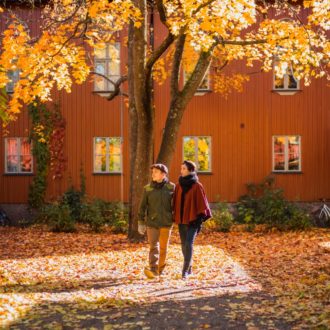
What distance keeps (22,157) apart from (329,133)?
39.9 feet

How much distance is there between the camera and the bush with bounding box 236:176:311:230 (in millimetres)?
21141

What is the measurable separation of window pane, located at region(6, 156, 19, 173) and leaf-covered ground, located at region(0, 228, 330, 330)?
7638 millimetres

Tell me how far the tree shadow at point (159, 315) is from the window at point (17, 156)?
16.9 metres

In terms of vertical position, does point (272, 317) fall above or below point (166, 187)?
below

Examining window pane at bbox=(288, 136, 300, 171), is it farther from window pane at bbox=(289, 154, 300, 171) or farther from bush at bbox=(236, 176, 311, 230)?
→ bush at bbox=(236, 176, 311, 230)

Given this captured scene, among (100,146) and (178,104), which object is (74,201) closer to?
(100,146)

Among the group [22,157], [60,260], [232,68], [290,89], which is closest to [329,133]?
[290,89]

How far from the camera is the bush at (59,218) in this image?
66.1 feet

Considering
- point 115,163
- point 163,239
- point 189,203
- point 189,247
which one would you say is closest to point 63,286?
point 163,239

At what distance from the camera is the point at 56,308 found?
7863 mm

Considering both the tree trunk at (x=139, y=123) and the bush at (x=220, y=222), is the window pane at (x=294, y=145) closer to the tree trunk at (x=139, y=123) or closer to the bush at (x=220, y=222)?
the bush at (x=220, y=222)

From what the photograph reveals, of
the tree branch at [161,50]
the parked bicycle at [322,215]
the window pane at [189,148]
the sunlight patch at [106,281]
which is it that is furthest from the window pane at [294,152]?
the tree branch at [161,50]

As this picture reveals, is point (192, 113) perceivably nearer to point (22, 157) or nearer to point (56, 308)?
point (22, 157)

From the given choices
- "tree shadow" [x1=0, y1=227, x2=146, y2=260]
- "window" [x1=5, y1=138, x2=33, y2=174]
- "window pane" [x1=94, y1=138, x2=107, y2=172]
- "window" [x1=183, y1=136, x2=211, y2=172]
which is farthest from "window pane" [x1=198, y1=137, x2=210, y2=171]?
"window" [x1=5, y1=138, x2=33, y2=174]
